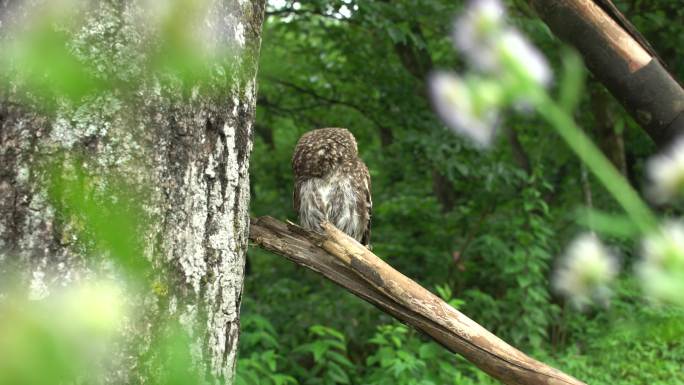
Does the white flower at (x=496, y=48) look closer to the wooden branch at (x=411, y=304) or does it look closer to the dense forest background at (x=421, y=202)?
the wooden branch at (x=411, y=304)

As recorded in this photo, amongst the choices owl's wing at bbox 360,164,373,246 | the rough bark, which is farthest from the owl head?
the rough bark

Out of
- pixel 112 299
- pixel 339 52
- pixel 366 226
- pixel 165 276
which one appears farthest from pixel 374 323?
pixel 112 299

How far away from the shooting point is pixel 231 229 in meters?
1.57

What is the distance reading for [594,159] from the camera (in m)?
0.37

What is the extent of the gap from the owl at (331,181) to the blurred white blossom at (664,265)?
10.0 ft

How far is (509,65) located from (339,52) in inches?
239

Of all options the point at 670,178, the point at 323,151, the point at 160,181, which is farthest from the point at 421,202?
the point at 670,178

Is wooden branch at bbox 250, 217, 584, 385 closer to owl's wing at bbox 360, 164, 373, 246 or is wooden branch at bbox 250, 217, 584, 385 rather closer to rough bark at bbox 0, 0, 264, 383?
rough bark at bbox 0, 0, 264, 383

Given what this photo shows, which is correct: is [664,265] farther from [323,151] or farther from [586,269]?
[323,151]

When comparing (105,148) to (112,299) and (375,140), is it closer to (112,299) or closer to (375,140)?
(112,299)

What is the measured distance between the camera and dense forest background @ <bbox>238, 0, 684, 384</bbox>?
4641 mm

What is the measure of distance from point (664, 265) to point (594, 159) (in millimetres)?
Result: 69

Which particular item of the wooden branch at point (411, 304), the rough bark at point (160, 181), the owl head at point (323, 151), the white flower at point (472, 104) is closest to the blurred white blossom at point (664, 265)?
the white flower at point (472, 104)

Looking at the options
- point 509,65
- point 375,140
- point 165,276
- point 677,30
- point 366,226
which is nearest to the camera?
point 509,65
